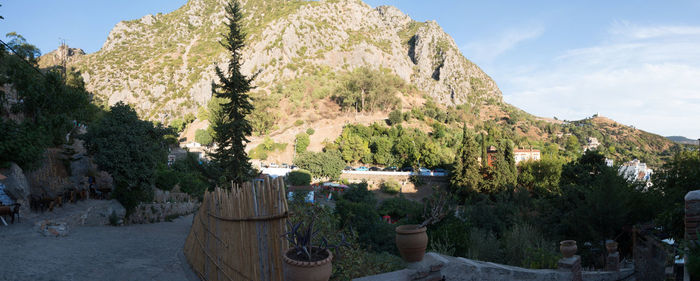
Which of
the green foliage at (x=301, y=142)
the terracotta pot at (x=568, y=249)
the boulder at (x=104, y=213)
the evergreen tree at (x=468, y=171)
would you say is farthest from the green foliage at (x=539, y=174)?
the boulder at (x=104, y=213)

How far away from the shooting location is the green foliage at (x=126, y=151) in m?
13.4

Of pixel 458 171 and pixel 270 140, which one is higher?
pixel 270 140

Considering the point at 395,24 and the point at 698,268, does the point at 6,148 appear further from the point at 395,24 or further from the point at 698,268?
the point at 395,24

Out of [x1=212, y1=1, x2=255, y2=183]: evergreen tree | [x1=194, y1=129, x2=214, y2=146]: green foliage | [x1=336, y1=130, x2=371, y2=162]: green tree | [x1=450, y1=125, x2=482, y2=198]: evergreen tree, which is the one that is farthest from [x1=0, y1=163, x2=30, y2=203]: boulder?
[x1=194, y1=129, x2=214, y2=146]: green foliage

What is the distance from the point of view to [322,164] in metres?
41.7

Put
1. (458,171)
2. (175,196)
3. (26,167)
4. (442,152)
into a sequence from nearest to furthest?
(26,167), (175,196), (458,171), (442,152)

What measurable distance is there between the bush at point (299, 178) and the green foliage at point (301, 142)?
11726 mm

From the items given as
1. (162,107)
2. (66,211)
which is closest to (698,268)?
(66,211)

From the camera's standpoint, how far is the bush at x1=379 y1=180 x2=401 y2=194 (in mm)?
39500

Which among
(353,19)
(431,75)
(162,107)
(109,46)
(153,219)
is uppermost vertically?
(353,19)

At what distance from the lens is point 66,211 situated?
41.8 feet

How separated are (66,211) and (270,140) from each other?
3901cm

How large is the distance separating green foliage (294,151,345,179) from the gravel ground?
2995 cm

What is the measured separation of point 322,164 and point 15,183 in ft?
102
